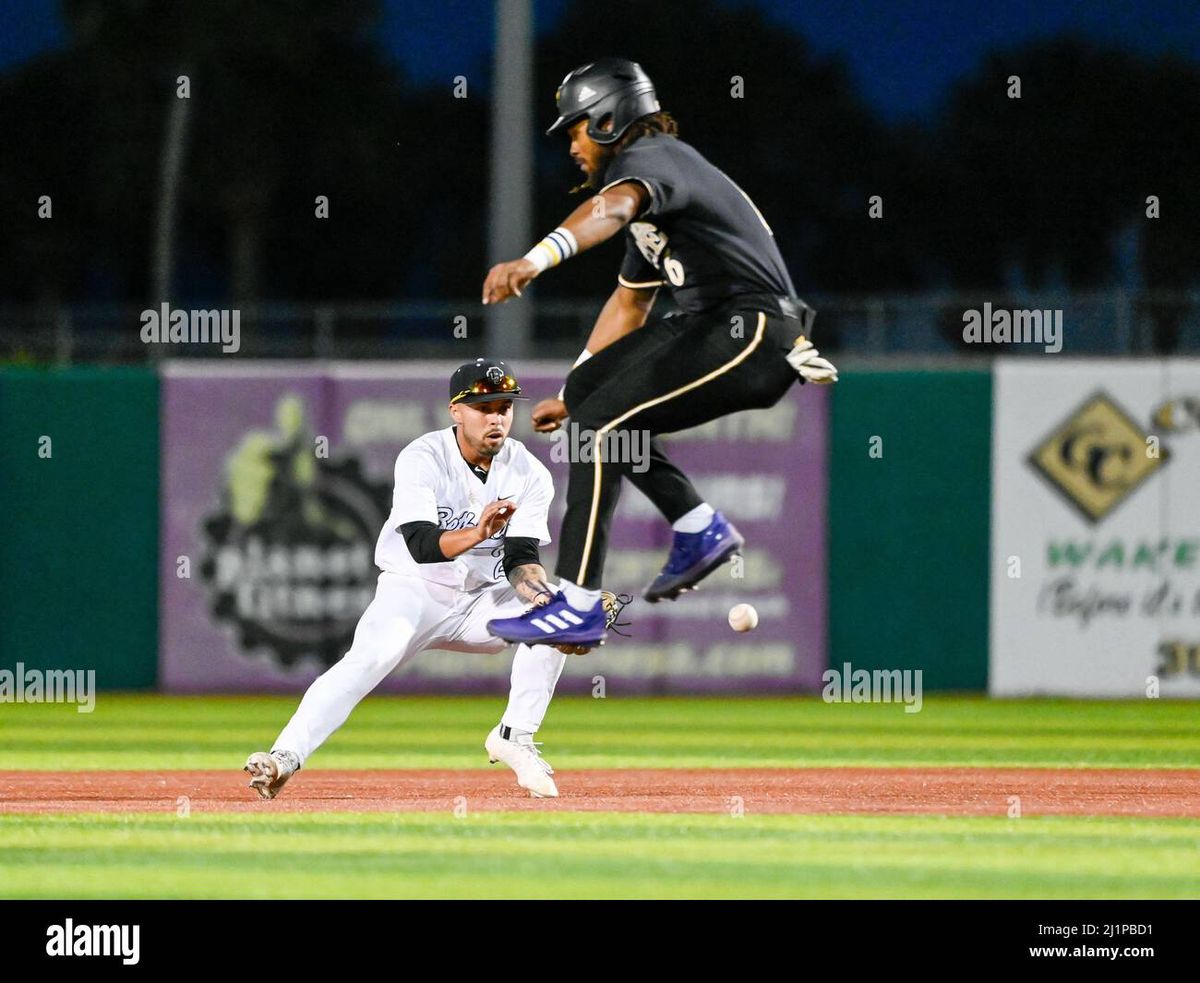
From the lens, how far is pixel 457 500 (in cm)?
925

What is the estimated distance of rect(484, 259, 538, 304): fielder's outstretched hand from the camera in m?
7.01

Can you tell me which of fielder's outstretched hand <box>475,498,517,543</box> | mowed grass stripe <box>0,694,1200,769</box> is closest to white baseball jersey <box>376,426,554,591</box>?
fielder's outstretched hand <box>475,498,517,543</box>

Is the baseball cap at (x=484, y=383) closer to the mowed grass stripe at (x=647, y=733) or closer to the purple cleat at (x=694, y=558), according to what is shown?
the purple cleat at (x=694, y=558)

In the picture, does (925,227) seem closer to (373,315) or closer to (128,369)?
(373,315)

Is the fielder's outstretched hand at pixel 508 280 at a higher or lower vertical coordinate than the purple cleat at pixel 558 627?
higher

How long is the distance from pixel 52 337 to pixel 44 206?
1719 centimetres

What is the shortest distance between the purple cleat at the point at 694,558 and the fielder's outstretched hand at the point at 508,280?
1514 millimetres

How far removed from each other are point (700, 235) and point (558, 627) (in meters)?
1.50

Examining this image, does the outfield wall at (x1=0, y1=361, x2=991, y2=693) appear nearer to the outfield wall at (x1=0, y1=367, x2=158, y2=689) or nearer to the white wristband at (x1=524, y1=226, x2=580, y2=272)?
the outfield wall at (x1=0, y1=367, x2=158, y2=689)

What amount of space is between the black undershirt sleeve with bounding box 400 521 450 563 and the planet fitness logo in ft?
22.5

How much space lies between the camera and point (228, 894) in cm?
684

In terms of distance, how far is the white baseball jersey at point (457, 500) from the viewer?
8914 millimetres

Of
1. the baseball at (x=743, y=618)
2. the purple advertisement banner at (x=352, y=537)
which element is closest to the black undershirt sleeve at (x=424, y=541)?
the baseball at (x=743, y=618)

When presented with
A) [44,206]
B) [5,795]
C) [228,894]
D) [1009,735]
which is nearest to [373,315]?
[1009,735]
